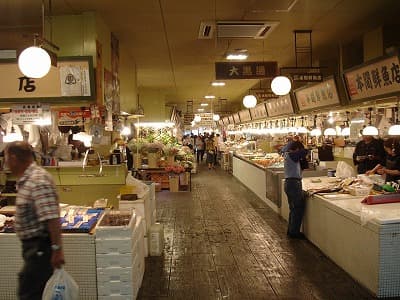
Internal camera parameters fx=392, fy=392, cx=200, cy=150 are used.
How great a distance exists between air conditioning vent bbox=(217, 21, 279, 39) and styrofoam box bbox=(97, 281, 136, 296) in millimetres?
4863

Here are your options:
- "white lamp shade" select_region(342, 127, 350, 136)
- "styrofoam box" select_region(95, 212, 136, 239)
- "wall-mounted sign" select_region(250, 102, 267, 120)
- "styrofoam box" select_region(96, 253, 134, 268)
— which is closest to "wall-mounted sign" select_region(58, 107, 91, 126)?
"styrofoam box" select_region(95, 212, 136, 239)

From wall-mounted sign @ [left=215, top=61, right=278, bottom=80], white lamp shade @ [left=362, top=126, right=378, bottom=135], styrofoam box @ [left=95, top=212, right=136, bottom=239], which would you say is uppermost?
wall-mounted sign @ [left=215, top=61, right=278, bottom=80]

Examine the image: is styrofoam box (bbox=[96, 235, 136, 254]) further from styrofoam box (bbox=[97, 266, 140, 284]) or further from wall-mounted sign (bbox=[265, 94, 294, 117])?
wall-mounted sign (bbox=[265, 94, 294, 117])

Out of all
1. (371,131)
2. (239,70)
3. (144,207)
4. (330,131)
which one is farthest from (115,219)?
(330,131)

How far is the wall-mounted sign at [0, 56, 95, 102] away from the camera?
6.90 m

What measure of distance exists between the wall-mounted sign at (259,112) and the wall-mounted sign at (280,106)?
67cm

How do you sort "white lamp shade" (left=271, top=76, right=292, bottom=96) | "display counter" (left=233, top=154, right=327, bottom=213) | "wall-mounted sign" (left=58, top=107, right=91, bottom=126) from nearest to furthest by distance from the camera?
"wall-mounted sign" (left=58, top=107, right=91, bottom=126) < "white lamp shade" (left=271, top=76, right=292, bottom=96) < "display counter" (left=233, top=154, right=327, bottom=213)

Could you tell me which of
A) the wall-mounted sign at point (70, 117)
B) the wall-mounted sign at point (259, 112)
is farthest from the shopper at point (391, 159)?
the wall-mounted sign at point (259, 112)

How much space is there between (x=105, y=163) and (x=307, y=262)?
4081mm

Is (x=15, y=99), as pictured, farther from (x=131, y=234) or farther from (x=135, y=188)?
(x=131, y=234)

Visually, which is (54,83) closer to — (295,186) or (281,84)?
(281,84)

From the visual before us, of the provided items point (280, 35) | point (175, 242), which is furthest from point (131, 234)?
point (280, 35)

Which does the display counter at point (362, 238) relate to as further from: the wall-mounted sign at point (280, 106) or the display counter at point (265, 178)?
the wall-mounted sign at point (280, 106)

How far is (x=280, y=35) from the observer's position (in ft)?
31.0
